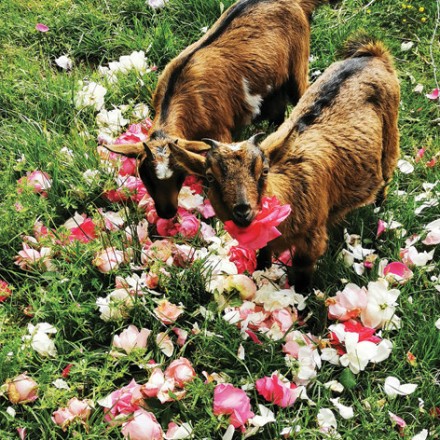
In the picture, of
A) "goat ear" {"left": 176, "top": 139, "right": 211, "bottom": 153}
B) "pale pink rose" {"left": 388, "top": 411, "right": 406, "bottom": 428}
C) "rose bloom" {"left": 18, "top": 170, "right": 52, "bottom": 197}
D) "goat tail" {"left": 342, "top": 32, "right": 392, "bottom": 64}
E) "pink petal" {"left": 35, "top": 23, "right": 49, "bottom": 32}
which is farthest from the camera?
"pink petal" {"left": 35, "top": 23, "right": 49, "bottom": 32}

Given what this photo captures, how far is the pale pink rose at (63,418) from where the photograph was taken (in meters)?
2.73

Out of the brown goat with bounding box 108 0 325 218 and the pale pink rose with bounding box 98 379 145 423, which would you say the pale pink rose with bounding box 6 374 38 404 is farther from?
the brown goat with bounding box 108 0 325 218

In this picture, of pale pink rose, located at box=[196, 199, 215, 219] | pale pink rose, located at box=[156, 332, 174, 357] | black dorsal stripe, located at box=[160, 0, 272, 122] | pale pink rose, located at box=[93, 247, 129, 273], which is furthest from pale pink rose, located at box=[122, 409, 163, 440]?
black dorsal stripe, located at box=[160, 0, 272, 122]

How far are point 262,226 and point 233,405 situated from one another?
31.0 inches

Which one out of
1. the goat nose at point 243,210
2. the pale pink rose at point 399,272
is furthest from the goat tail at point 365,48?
the goat nose at point 243,210

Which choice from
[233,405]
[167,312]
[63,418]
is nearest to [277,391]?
[233,405]

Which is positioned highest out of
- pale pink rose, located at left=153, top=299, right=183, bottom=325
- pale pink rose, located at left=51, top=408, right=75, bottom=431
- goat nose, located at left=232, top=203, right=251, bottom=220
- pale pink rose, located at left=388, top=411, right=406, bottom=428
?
goat nose, located at left=232, top=203, right=251, bottom=220

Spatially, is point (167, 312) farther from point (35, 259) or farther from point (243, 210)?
point (35, 259)

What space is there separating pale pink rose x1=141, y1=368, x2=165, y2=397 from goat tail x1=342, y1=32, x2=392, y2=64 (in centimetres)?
214

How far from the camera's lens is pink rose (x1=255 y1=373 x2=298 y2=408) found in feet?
9.06

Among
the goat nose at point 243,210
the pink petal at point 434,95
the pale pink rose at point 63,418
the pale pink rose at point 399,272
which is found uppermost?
the goat nose at point 243,210

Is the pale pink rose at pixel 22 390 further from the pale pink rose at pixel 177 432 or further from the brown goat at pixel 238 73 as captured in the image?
the brown goat at pixel 238 73

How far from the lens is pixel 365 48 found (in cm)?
361

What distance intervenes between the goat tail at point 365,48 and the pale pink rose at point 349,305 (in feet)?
4.65
